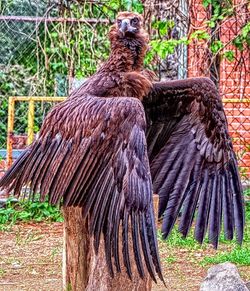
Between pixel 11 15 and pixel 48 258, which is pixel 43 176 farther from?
pixel 11 15

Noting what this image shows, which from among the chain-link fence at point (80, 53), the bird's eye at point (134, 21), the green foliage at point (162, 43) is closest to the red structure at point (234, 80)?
the chain-link fence at point (80, 53)

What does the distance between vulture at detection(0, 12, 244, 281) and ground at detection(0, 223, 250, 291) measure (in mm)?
1532

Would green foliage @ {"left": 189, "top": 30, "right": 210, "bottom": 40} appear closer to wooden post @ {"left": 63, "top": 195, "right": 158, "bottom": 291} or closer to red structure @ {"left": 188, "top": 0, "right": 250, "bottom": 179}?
red structure @ {"left": 188, "top": 0, "right": 250, "bottom": 179}

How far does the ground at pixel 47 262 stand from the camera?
24.1ft

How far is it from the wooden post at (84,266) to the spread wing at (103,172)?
13cm

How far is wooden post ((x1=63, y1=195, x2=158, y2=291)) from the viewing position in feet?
14.9

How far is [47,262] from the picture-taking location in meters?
8.17

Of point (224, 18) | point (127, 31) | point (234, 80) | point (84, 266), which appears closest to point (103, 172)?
point (84, 266)

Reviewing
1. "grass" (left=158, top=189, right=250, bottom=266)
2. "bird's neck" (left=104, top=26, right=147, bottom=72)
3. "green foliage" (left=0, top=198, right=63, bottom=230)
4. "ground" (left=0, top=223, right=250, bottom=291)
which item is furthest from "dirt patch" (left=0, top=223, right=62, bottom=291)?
"bird's neck" (left=104, top=26, right=147, bottom=72)

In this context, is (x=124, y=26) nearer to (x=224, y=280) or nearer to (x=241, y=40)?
(x=224, y=280)

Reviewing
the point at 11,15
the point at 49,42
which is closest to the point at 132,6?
the point at 49,42

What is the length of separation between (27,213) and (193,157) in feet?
15.2

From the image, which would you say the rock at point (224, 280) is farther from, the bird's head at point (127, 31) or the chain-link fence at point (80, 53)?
the chain-link fence at point (80, 53)

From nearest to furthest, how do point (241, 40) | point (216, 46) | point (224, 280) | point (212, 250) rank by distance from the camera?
point (224, 280), point (212, 250), point (216, 46), point (241, 40)
